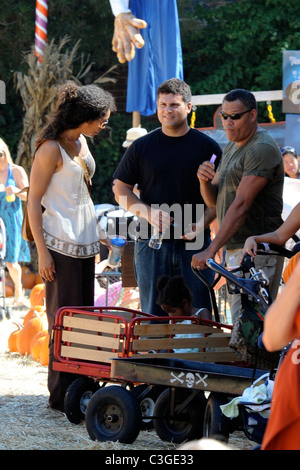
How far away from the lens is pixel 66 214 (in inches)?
226

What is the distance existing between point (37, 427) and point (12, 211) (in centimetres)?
659

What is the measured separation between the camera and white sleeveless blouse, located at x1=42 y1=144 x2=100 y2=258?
18.7ft

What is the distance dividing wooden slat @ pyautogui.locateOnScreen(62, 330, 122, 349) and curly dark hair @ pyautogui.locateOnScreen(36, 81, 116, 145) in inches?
52.2

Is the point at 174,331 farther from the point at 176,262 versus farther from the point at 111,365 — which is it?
the point at 176,262

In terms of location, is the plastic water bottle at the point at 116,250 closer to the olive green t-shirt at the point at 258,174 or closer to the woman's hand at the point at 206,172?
the woman's hand at the point at 206,172

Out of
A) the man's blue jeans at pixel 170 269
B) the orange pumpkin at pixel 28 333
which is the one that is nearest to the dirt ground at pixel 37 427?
the orange pumpkin at pixel 28 333

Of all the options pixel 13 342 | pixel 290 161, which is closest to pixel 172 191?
pixel 13 342

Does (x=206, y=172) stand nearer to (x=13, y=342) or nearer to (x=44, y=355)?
(x=44, y=355)

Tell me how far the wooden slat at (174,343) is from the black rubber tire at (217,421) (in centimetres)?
66

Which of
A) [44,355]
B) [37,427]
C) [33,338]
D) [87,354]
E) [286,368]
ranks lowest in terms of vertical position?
[37,427]

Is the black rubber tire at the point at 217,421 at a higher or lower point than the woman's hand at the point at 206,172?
lower

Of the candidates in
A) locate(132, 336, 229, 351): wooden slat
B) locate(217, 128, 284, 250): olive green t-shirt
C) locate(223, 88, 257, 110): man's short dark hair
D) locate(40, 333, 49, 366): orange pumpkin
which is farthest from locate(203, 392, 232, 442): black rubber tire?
locate(40, 333, 49, 366): orange pumpkin

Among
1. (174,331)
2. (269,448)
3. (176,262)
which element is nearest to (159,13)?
(176,262)

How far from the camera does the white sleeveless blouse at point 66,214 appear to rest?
571 cm
